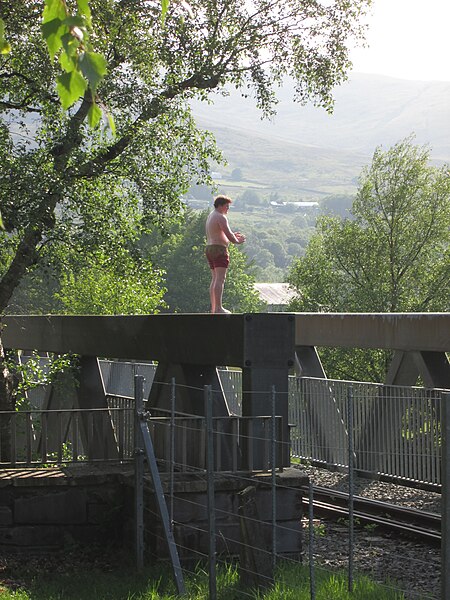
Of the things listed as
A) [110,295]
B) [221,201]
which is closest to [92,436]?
[221,201]

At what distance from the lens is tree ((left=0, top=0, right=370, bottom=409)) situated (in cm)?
1569

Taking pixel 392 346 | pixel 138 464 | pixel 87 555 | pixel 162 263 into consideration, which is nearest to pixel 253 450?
pixel 138 464

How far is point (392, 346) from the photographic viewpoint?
48.3 feet

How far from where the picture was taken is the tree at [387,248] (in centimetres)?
4969

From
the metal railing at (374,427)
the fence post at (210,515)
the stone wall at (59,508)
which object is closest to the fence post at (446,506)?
the fence post at (210,515)

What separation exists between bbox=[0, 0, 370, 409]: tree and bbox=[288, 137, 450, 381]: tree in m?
30.3

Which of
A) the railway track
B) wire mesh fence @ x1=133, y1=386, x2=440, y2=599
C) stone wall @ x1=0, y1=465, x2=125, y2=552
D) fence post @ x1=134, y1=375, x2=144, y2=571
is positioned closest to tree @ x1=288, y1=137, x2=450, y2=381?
the railway track

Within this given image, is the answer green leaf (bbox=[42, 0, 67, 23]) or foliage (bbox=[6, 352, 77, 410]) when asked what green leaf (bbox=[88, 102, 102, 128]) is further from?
foliage (bbox=[6, 352, 77, 410])

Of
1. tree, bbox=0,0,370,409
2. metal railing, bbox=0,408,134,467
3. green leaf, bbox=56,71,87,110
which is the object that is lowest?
metal railing, bbox=0,408,134,467

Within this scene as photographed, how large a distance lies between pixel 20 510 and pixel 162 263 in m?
98.6

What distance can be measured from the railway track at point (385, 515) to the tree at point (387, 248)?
3508 cm

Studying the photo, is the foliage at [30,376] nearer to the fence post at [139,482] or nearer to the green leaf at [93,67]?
the fence post at [139,482]

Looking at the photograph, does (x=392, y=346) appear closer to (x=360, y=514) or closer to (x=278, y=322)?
(x=360, y=514)

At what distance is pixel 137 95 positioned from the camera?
1712 cm
